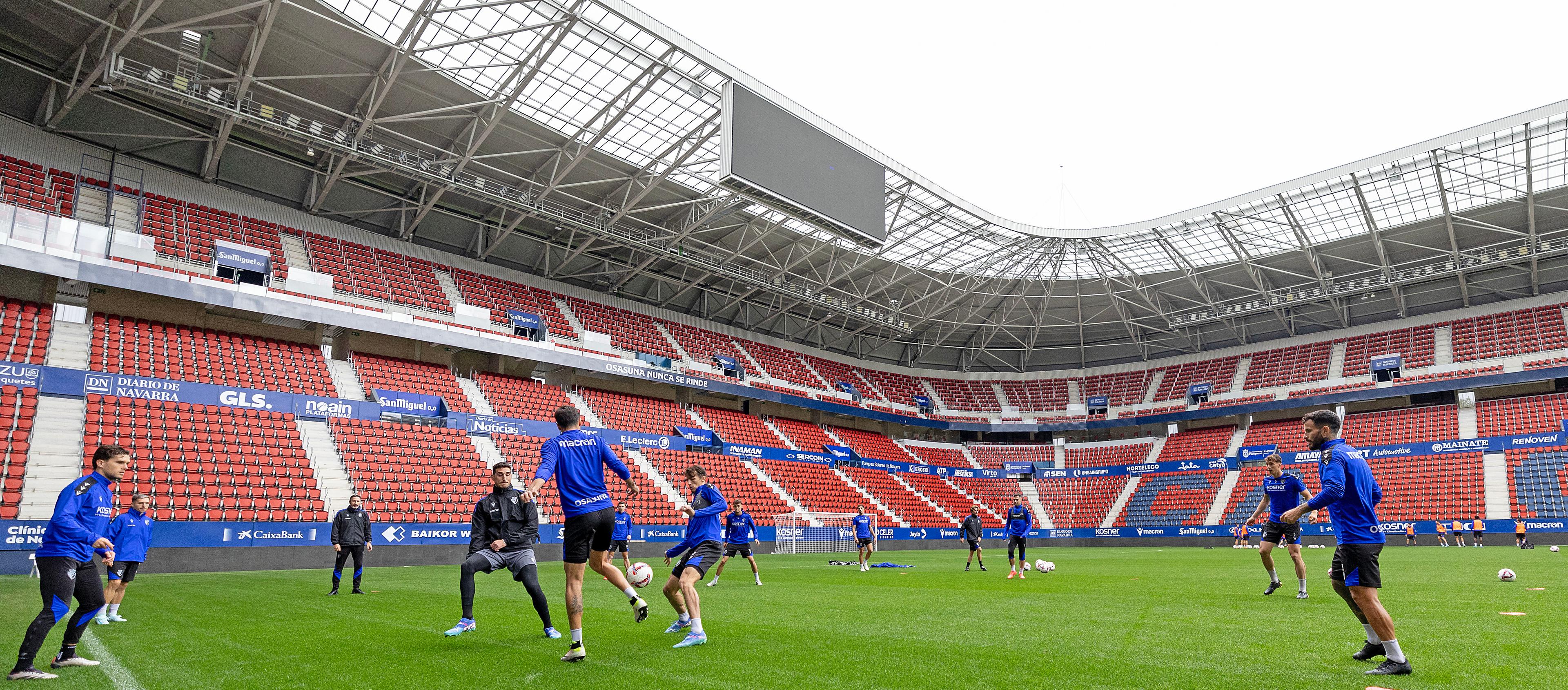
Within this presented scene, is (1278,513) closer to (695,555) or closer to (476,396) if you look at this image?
(695,555)

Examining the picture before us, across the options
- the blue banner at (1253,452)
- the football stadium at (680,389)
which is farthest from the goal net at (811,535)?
the blue banner at (1253,452)

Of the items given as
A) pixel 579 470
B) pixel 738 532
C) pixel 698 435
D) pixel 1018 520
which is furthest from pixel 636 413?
pixel 579 470

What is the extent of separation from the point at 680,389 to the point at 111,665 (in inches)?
1430

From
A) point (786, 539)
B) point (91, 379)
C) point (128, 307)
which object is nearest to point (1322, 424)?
point (91, 379)

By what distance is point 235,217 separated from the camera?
2984 centimetres

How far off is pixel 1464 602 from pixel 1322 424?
6080mm

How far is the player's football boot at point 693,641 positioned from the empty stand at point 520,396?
84.9 feet

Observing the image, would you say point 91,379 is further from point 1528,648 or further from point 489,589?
point 1528,648

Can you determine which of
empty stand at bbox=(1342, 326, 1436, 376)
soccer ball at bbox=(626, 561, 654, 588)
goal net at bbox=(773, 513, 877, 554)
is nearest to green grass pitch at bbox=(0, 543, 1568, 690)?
soccer ball at bbox=(626, 561, 654, 588)

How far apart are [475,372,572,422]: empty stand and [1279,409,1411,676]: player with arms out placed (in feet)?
93.9

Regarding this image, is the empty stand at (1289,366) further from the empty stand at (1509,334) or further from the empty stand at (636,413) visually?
the empty stand at (636,413)

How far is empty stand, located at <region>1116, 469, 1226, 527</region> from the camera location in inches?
1742

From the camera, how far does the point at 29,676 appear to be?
5844 millimetres

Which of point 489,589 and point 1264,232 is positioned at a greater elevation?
point 1264,232
